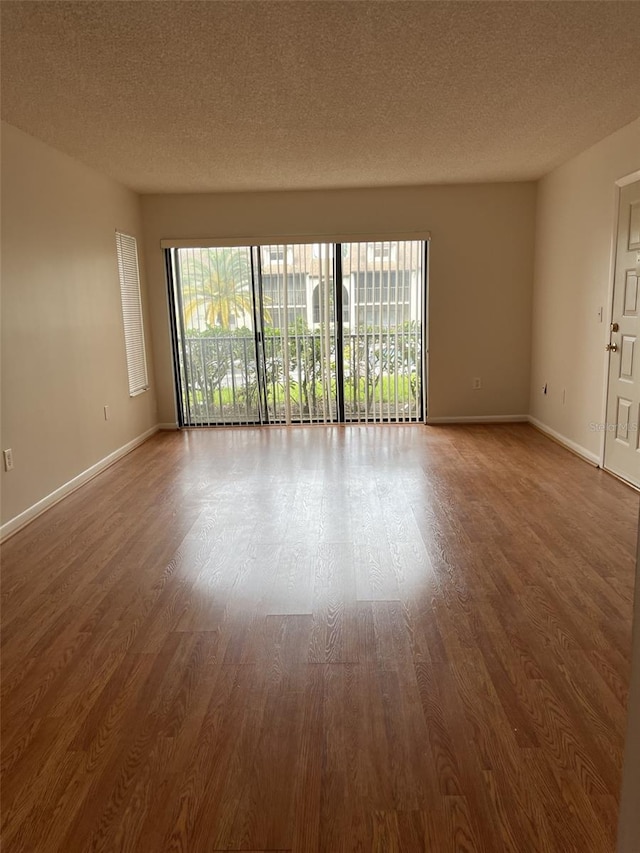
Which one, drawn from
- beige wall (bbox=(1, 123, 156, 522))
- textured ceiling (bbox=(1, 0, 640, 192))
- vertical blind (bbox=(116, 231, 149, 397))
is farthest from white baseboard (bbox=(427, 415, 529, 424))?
beige wall (bbox=(1, 123, 156, 522))

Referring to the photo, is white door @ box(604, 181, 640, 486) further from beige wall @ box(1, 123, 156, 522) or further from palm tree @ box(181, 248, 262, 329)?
beige wall @ box(1, 123, 156, 522)

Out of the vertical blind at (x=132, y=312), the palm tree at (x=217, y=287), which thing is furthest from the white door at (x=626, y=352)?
the vertical blind at (x=132, y=312)

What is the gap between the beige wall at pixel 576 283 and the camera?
4.50 m

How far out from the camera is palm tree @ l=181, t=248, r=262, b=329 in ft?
21.0

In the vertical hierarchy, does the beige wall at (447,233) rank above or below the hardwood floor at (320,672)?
above

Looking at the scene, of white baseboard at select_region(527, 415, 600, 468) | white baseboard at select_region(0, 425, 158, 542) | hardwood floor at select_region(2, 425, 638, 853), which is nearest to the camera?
hardwood floor at select_region(2, 425, 638, 853)

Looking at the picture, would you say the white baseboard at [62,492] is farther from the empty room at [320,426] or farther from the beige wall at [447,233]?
the beige wall at [447,233]

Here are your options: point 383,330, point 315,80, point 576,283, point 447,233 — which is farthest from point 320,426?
point 315,80

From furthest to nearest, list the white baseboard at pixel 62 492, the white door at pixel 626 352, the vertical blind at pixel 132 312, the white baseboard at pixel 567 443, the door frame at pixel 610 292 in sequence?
the vertical blind at pixel 132 312 < the white baseboard at pixel 567 443 < the door frame at pixel 610 292 < the white door at pixel 626 352 < the white baseboard at pixel 62 492

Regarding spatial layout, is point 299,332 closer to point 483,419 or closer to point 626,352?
point 483,419

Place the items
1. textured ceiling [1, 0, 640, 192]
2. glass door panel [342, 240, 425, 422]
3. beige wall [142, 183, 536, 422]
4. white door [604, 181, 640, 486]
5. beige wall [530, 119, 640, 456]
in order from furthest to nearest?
glass door panel [342, 240, 425, 422] < beige wall [142, 183, 536, 422] < beige wall [530, 119, 640, 456] < white door [604, 181, 640, 486] < textured ceiling [1, 0, 640, 192]

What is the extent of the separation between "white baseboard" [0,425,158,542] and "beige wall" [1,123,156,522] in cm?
4

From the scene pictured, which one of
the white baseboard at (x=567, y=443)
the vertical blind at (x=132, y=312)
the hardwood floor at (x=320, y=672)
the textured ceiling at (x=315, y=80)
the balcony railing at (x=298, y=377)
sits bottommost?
the hardwood floor at (x=320, y=672)

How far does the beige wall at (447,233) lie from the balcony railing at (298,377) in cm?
36
